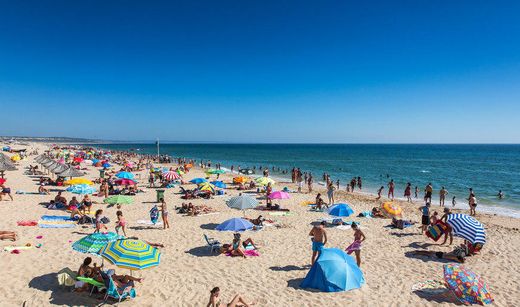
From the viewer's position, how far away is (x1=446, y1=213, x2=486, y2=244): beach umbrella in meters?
9.68

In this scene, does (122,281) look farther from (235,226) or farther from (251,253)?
(235,226)

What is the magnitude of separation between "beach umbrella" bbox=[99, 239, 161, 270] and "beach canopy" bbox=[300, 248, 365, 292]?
3.51 metres

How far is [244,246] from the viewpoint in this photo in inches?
399

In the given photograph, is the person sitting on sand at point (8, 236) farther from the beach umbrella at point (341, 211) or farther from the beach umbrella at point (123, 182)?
the beach umbrella at point (341, 211)

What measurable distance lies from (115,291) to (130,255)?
0.81 metres

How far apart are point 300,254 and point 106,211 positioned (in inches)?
400

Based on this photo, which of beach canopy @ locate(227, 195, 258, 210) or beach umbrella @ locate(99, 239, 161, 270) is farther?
beach canopy @ locate(227, 195, 258, 210)

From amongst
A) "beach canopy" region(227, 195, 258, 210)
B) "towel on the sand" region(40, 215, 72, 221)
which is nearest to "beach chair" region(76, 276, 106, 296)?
"beach canopy" region(227, 195, 258, 210)

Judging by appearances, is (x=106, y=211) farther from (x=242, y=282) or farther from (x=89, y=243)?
(x=242, y=282)

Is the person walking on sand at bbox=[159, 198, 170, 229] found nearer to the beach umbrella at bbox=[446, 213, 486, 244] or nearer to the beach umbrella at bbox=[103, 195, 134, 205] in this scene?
the beach umbrella at bbox=[103, 195, 134, 205]

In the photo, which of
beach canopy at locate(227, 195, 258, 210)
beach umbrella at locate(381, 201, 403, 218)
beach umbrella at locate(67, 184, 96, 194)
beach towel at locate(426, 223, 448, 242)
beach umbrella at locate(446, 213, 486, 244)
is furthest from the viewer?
beach umbrella at locate(67, 184, 96, 194)

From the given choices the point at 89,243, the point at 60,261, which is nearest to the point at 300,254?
the point at 89,243

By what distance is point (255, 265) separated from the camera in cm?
901

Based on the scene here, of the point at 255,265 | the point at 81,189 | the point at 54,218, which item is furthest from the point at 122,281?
the point at 81,189
